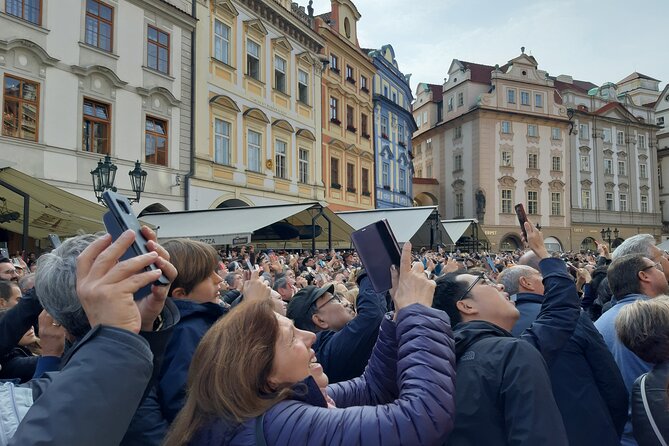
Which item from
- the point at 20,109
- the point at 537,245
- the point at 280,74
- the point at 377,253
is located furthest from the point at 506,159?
the point at 377,253

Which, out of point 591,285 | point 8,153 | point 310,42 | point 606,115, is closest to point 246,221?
point 8,153

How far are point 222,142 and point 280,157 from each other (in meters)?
3.47

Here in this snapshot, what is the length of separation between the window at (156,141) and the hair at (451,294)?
15.3 meters

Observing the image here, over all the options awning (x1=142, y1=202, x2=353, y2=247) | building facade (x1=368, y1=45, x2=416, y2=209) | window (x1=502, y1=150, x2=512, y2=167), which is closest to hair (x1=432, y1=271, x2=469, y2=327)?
awning (x1=142, y1=202, x2=353, y2=247)

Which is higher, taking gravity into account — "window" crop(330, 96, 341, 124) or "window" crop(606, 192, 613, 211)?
"window" crop(330, 96, 341, 124)

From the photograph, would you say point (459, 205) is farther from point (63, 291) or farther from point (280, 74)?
point (63, 291)

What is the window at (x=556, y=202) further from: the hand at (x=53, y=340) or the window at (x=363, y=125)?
the hand at (x=53, y=340)

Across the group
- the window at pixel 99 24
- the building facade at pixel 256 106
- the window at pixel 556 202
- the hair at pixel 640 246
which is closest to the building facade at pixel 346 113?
the building facade at pixel 256 106

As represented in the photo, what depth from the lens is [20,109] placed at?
1320 cm

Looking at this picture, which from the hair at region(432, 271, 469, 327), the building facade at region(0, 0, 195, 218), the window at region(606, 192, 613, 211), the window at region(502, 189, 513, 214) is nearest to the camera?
the hair at region(432, 271, 469, 327)

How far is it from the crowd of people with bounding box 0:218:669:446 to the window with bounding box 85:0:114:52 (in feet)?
47.3

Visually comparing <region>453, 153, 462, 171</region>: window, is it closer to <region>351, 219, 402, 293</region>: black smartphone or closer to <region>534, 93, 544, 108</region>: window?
<region>534, 93, 544, 108</region>: window

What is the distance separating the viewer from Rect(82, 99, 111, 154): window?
14.9 m

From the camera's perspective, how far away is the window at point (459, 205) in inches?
1768
